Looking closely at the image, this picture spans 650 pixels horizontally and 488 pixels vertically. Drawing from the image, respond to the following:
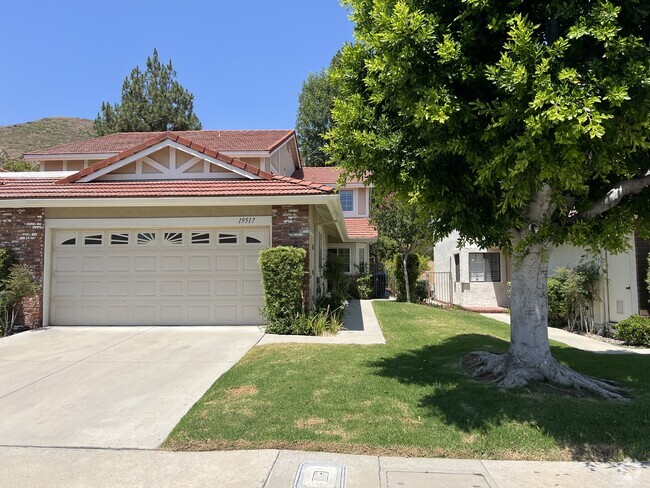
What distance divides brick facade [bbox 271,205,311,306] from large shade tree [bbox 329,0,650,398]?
408cm

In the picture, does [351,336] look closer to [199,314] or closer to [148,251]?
[199,314]

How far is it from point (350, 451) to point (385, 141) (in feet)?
12.0

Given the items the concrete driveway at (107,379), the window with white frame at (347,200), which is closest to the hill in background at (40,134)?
the window with white frame at (347,200)

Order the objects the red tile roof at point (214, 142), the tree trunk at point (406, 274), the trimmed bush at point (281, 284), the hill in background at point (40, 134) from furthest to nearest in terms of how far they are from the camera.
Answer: the hill in background at point (40, 134) → the tree trunk at point (406, 274) → the red tile roof at point (214, 142) → the trimmed bush at point (281, 284)

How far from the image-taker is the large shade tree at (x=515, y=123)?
4203 millimetres

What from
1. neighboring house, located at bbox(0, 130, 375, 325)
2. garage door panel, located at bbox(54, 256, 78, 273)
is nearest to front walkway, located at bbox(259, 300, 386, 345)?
neighboring house, located at bbox(0, 130, 375, 325)

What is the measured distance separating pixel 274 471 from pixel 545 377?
4051 millimetres

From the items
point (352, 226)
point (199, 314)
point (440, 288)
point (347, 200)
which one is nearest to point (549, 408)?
point (199, 314)

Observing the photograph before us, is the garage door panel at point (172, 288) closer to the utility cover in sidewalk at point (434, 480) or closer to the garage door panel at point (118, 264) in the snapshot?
the garage door panel at point (118, 264)

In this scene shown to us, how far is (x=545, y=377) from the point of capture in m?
5.94

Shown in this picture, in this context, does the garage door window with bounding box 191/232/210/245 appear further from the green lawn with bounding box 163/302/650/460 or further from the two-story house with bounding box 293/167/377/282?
the two-story house with bounding box 293/167/377/282

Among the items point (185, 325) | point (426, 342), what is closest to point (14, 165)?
point (185, 325)

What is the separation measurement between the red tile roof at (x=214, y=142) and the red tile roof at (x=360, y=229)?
5.27m

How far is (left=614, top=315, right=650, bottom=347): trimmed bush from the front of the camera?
9.85m
